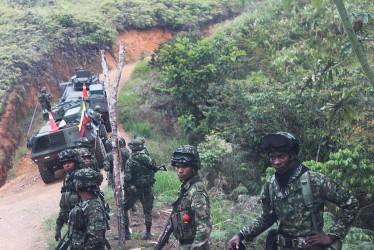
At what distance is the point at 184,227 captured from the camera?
12.6ft

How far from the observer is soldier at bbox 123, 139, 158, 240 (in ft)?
22.8

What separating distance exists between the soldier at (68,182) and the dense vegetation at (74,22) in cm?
1257

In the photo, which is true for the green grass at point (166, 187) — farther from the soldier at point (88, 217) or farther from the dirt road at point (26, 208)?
the soldier at point (88, 217)

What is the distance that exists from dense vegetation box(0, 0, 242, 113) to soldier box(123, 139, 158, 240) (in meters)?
11.8

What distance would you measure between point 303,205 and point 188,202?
1.07 m

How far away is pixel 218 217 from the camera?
25.3 feet

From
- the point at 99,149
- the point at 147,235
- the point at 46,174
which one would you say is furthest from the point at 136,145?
the point at 46,174

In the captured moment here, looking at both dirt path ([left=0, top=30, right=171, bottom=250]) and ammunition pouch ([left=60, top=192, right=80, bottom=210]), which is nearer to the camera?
ammunition pouch ([left=60, top=192, right=80, bottom=210])

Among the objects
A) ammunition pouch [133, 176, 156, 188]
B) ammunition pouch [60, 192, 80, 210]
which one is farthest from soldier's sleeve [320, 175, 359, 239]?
ammunition pouch [133, 176, 156, 188]

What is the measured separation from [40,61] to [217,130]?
40.4 feet

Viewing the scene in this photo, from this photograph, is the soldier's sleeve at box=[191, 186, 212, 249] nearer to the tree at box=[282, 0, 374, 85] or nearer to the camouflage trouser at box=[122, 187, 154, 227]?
the tree at box=[282, 0, 374, 85]

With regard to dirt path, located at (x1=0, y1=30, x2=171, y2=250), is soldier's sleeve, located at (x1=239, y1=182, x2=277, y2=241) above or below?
above

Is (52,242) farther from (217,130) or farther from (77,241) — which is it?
(217,130)

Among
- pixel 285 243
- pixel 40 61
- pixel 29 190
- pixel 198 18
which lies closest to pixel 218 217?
pixel 285 243
